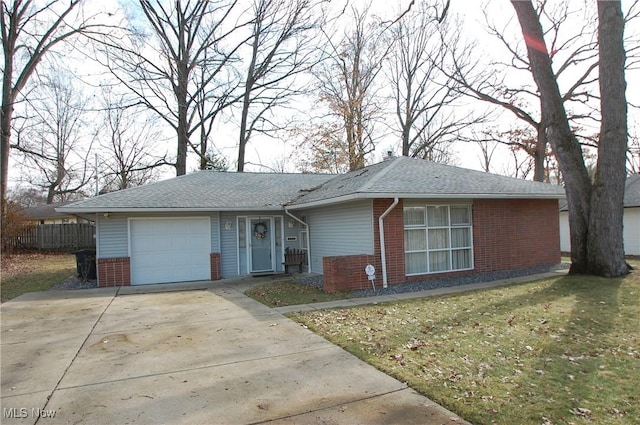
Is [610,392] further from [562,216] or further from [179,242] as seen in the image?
[562,216]

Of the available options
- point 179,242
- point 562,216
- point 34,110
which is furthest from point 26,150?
point 562,216

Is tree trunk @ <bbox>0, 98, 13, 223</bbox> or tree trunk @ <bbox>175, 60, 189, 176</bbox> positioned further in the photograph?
tree trunk @ <bbox>175, 60, 189, 176</bbox>

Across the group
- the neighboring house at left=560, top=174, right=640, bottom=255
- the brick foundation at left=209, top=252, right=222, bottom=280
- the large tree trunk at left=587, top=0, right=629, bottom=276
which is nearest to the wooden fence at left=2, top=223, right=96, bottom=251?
the brick foundation at left=209, top=252, right=222, bottom=280

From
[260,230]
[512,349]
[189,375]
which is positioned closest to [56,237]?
[260,230]

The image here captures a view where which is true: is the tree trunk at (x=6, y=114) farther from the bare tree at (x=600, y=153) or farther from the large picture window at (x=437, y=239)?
the bare tree at (x=600, y=153)

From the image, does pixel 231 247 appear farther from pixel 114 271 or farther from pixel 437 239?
pixel 437 239

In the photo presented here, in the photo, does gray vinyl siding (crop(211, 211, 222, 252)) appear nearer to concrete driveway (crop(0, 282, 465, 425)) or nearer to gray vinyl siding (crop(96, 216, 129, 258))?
gray vinyl siding (crop(96, 216, 129, 258))

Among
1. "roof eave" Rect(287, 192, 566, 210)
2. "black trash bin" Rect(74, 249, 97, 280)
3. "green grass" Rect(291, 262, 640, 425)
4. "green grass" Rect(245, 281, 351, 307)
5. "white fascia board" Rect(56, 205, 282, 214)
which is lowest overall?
"green grass" Rect(245, 281, 351, 307)

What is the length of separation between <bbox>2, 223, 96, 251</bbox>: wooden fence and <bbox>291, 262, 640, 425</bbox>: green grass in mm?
23203

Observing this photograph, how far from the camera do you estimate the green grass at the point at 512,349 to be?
371 centimetres

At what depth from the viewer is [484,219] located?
12.5 metres

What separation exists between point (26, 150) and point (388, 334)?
83.0 ft

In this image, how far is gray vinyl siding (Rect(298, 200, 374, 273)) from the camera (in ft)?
36.4

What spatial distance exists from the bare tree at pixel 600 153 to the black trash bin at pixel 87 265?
1449 cm
